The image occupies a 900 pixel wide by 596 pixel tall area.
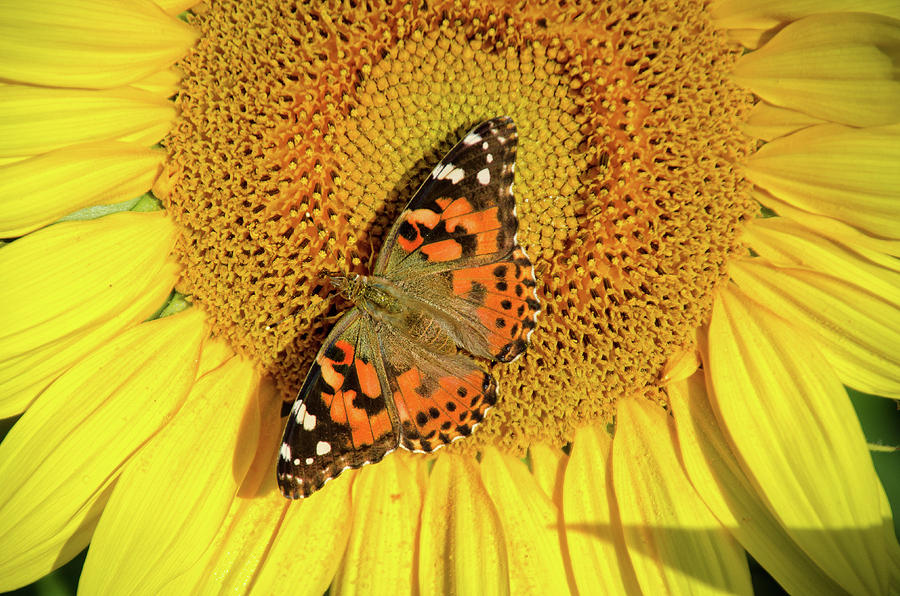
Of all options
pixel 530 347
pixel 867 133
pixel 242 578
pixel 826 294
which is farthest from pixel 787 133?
pixel 242 578

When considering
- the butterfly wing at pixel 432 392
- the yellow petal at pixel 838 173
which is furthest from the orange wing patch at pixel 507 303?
the yellow petal at pixel 838 173

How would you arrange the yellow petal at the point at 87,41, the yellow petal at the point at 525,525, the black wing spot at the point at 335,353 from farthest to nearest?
1. the yellow petal at the point at 525,525
2. the black wing spot at the point at 335,353
3. the yellow petal at the point at 87,41

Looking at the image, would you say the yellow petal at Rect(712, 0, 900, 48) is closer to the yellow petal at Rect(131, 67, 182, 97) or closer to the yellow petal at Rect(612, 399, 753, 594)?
the yellow petal at Rect(612, 399, 753, 594)

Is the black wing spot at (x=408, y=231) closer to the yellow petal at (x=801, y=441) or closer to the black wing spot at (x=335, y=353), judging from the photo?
the black wing spot at (x=335, y=353)

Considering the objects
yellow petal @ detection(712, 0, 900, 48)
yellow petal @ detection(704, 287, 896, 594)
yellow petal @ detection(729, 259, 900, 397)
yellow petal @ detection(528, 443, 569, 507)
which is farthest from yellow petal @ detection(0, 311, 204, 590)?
yellow petal @ detection(712, 0, 900, 48)

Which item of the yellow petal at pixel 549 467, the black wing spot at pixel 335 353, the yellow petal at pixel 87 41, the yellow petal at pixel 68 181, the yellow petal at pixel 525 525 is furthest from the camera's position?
the yellow petal at pixel 549 467

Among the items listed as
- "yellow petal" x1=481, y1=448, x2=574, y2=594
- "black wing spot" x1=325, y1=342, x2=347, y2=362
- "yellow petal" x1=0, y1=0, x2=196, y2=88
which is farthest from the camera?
"yellow petal" x1=481, y1=448, x2=574, y2=594

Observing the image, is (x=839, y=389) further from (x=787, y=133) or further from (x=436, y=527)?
(x=436, y=527)

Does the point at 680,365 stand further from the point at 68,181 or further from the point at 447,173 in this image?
the point at 68,181
